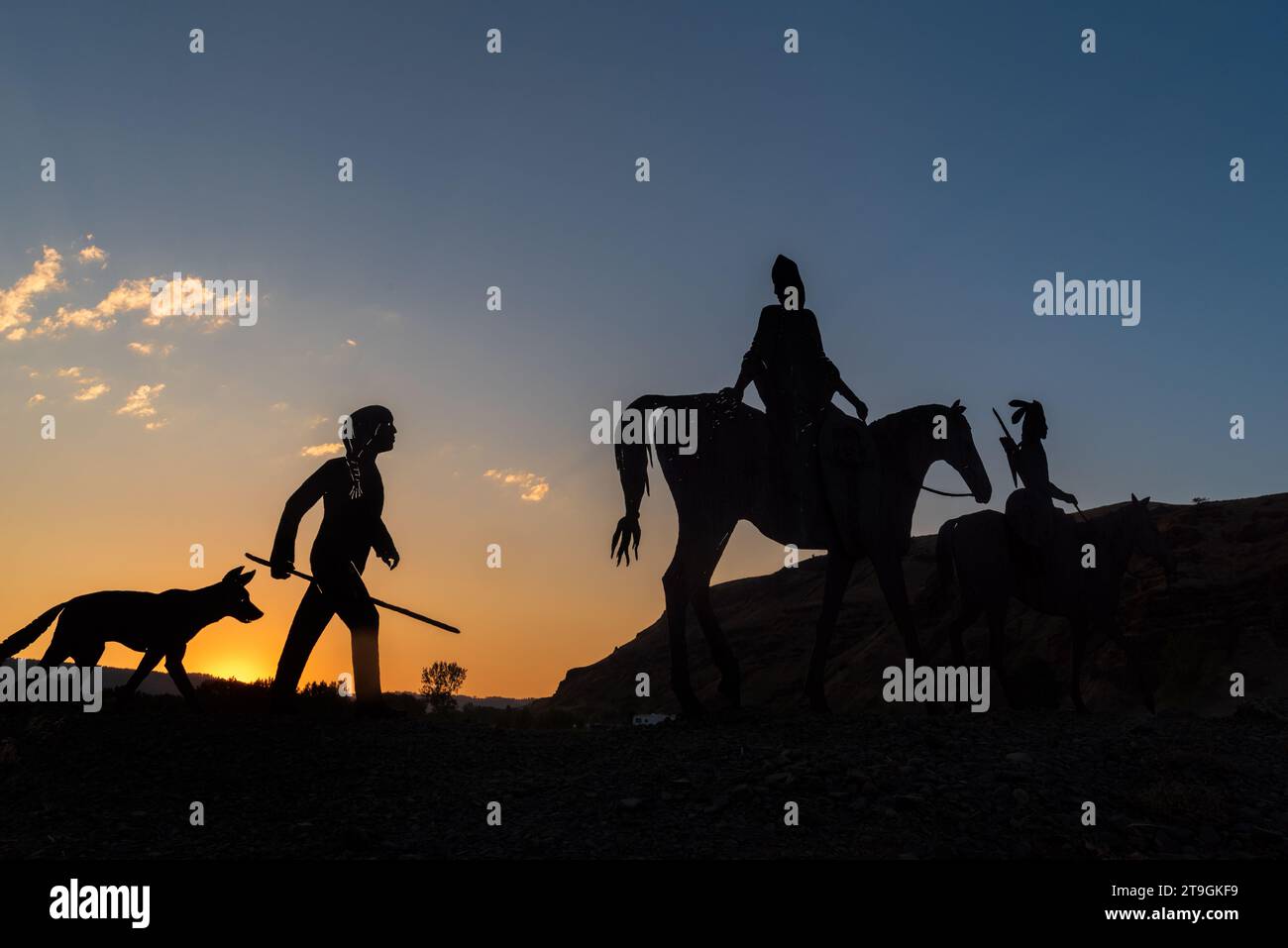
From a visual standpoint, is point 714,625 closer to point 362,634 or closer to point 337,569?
point 362,634

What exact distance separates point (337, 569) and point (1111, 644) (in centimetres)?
2147

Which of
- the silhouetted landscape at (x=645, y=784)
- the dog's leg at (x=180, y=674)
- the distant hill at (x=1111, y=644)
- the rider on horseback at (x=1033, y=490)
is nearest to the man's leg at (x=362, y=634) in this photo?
the silhouetted landscape at (x=645, y=784)

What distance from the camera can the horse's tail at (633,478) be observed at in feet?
37.1

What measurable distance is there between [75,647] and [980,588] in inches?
443

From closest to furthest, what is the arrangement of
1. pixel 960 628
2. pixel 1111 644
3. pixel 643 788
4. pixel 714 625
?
pixel 643 788
pixel 714 625
pixel 960 628
pixel 1111 644

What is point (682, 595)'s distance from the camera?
10727mm

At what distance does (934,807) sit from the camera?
744cm

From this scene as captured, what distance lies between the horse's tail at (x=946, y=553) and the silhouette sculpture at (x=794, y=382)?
3168mm

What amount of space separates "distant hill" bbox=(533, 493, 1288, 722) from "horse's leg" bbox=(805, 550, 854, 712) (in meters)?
1.14

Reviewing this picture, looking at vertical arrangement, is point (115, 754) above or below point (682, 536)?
below

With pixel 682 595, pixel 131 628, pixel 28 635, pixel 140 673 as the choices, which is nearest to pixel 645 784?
pixel 682 595

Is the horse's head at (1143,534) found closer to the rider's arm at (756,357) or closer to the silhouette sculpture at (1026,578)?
the silhouette sculpture at (1026,578)
